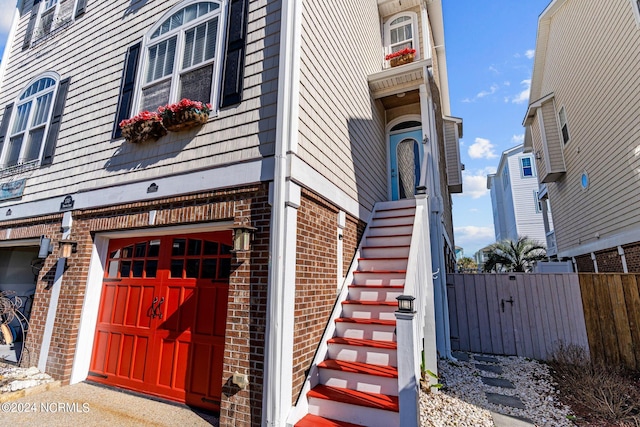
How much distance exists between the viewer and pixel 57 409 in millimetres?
3463

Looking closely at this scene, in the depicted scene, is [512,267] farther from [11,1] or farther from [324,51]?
[11,1]

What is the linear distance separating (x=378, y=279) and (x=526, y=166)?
21.2 meters

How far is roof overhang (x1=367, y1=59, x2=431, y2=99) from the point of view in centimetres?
651

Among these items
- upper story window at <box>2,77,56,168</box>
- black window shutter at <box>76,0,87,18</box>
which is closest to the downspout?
black window shutter at <box>76,0,87,18</box>

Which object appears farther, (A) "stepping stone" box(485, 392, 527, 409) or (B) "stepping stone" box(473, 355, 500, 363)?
(B) "stepping stone" box(473, 355, 500, 363)

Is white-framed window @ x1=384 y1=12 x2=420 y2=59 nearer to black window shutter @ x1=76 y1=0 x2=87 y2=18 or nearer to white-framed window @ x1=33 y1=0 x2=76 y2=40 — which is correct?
black window shutter @ x1=76 y1=0 x2=87 y2=18

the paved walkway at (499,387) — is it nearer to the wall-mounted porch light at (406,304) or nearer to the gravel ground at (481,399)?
the gravel ground at (481,399)

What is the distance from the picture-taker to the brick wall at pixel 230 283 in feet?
9.66

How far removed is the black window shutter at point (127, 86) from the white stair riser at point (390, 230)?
4484 mm

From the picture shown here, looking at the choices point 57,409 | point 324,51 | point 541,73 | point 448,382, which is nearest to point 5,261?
point 57,409

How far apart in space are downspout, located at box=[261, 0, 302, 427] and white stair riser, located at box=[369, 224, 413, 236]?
109 inches

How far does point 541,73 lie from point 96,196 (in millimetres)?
15592

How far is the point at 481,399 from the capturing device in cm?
402

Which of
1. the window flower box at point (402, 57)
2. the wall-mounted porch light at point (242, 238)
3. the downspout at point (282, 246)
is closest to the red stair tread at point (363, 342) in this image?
the downspout at point (282, 246)
